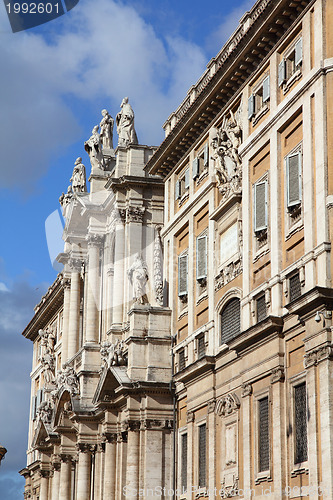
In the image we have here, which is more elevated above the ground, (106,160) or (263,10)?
(106,160)

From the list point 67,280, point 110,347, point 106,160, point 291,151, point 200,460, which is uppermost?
point 106,160

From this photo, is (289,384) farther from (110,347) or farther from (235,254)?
(110,347)

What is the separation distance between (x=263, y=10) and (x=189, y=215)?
1055cm

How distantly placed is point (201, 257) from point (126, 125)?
13622 mm

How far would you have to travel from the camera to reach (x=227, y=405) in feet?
109

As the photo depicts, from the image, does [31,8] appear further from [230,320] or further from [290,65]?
[230,320]

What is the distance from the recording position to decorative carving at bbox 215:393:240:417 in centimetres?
3247

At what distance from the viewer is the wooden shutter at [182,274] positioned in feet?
129

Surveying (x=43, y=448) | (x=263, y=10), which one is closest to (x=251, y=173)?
(x=263, y=10)

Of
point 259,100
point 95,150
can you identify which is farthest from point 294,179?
point 95,150

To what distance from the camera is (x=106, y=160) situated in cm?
5312

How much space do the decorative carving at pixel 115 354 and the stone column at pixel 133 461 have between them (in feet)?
10.8

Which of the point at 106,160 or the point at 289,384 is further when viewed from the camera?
the point at 106,160

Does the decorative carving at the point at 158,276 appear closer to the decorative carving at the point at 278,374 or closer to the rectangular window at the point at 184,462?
the rectangular window at the point at 184,462
